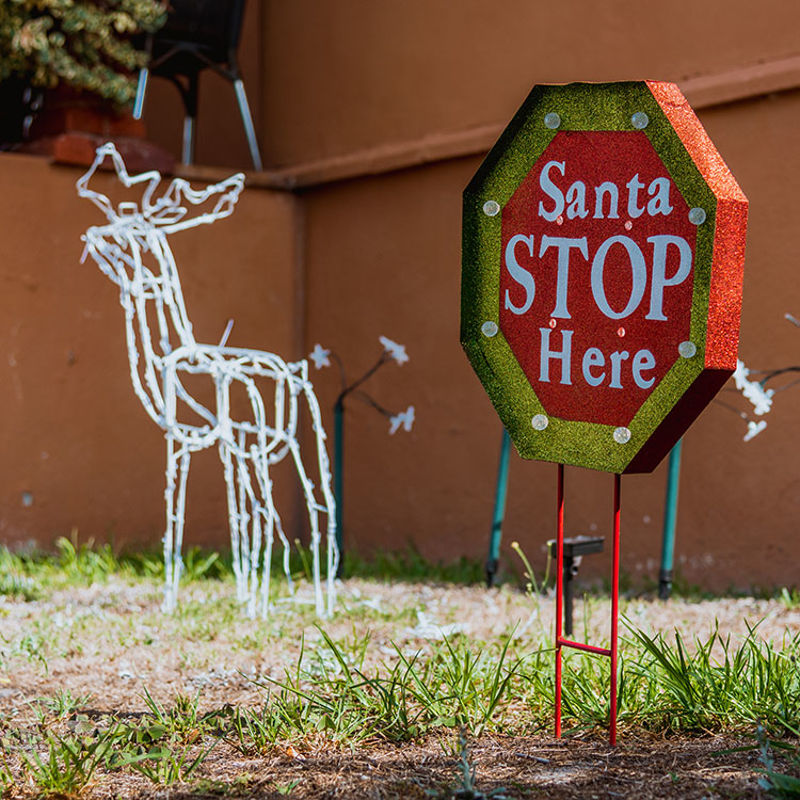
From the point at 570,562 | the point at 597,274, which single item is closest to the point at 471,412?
the point at 570,562

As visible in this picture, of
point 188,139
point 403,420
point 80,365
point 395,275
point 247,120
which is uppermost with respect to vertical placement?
point 247,120

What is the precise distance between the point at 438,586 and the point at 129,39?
9.44ft

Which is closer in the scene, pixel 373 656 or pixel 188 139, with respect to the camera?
pixel 373 656

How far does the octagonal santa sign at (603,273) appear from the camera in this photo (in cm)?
193

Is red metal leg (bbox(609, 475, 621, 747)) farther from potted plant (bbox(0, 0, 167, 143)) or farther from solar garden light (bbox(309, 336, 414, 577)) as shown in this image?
potted plant (bbox(0, 0, 167, 143))

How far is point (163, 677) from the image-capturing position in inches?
111

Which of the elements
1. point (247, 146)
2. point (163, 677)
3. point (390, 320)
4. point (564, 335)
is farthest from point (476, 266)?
point (247, 146)

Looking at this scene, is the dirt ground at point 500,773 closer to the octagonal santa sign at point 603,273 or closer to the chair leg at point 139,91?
the octagonal santa sign at point 603,273

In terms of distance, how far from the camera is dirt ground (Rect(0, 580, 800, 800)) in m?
1.95

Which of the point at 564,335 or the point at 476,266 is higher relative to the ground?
the point at 476,266

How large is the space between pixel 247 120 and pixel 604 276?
3920mm

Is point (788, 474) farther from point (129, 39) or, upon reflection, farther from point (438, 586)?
point (129, 39)

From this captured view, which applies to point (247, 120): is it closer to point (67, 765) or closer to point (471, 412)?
point (471, 412)

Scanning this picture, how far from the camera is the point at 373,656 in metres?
3.01
